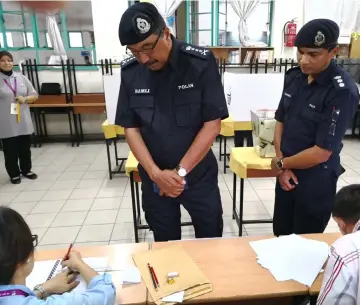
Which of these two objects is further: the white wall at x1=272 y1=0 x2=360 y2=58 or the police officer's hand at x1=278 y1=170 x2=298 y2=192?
the white wall at x1=272 y1=0 x2=360 y2=58

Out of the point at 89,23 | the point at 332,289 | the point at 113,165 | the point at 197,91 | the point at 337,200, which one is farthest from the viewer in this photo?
the point at 89,23

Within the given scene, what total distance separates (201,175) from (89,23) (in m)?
4.66

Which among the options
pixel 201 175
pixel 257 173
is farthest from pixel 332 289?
pixel 257 173

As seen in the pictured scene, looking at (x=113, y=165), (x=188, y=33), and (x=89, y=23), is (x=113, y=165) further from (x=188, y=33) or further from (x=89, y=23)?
(x=188, y=33)

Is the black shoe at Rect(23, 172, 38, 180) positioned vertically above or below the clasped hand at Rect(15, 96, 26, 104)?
below

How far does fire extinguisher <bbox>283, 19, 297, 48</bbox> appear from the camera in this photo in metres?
5.46

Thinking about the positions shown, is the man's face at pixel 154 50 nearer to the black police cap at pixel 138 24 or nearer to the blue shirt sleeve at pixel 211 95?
the black police cap at pixel 138 24

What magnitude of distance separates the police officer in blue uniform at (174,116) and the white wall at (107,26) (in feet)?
13.4

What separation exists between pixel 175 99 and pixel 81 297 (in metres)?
0.86

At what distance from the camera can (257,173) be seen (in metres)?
2.32

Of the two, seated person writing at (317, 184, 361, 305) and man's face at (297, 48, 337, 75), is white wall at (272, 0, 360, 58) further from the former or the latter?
seated person writing at (317, 184, 361, 305)

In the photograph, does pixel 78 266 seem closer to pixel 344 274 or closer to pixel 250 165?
pixel 344 274

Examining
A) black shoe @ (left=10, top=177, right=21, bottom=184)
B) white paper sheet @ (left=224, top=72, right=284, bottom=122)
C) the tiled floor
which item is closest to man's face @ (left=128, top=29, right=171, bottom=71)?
the tiled floor

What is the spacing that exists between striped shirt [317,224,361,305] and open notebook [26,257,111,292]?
0.78 m
